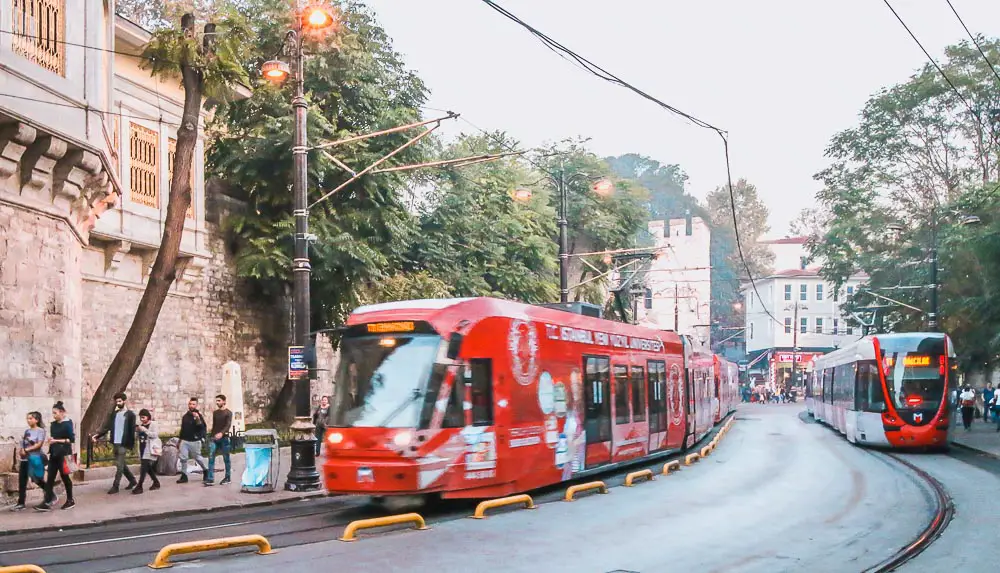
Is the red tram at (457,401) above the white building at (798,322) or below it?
below

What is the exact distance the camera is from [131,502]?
17109mm

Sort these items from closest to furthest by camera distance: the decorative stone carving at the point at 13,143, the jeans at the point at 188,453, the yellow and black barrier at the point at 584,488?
the yellow and black barrier at the point at 584,488 < the decorative stone carving at the point at 13,143 < the jeans at the point at 188,453

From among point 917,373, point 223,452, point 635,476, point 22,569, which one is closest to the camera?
point 22,569

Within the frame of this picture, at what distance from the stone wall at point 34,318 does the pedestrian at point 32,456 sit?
0.89 meters

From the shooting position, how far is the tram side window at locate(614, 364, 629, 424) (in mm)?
20719

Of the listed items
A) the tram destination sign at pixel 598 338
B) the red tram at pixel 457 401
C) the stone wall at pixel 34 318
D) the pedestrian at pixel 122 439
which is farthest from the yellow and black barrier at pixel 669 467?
the stone wall at pixel 34 318

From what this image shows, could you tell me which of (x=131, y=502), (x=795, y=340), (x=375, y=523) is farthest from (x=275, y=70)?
(x=795, y=340)

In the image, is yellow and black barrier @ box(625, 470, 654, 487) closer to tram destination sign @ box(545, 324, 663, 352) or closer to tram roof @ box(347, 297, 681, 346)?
tram destination sign @ box(545, 324, 663, 352)

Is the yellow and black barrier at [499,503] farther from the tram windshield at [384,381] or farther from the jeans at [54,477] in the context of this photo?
the jeans at [54,477]

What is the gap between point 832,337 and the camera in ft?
315

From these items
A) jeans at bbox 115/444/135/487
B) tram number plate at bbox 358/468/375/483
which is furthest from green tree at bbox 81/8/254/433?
tram number plate at bbox 358/468/375/483

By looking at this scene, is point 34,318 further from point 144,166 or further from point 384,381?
point 144,166

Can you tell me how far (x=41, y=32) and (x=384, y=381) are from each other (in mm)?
8548

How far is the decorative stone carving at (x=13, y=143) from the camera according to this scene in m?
16.3
